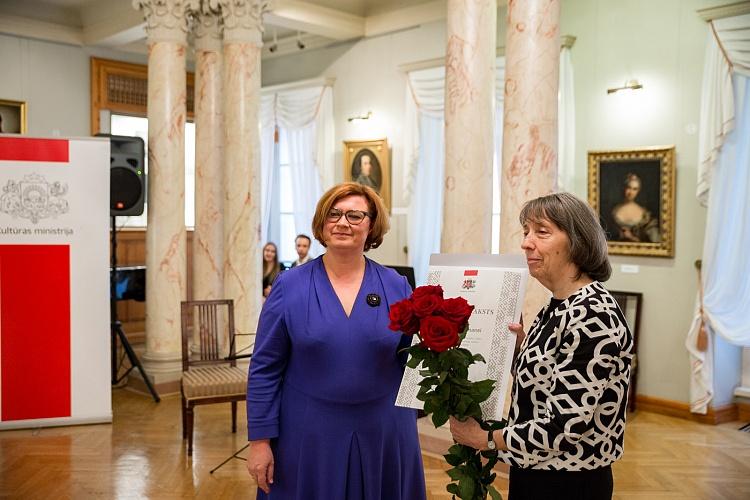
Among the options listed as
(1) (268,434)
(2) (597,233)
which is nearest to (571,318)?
(2) (597,233)

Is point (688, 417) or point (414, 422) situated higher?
point (414, 422)

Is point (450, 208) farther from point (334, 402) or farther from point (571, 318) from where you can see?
point (571, 318)

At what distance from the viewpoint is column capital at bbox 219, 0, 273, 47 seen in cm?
720

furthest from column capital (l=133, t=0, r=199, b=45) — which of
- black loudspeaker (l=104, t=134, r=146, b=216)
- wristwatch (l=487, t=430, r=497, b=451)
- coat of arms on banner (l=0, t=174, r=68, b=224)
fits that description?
wristwatch (l=487, t=430, r=497, b=451)

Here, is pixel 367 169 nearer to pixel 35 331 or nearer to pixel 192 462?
pixel 35 331

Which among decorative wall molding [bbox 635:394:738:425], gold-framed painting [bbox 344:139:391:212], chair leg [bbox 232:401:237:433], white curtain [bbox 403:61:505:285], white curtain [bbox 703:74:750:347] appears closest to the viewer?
chair leg [bbox 232:401:237:433]

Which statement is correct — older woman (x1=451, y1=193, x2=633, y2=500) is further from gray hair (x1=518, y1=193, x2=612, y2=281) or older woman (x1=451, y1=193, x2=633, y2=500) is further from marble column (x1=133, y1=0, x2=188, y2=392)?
marble column (x1=133, y1=0, x2=188, y2=392)

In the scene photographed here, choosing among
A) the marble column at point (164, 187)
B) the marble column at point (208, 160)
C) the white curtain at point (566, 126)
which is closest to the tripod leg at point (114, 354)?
the marble column at point (164, 187)

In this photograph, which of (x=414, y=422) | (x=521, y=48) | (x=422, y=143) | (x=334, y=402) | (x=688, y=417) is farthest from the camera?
(x=422, y=143)

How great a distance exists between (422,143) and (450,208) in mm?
3980

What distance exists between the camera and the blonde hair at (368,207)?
2.43 metres

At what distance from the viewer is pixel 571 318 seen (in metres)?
1.85

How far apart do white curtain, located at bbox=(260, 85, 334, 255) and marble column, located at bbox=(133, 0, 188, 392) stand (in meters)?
3.14

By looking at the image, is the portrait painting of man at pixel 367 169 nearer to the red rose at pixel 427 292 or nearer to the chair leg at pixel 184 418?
the chair leg at pixel 184 418
